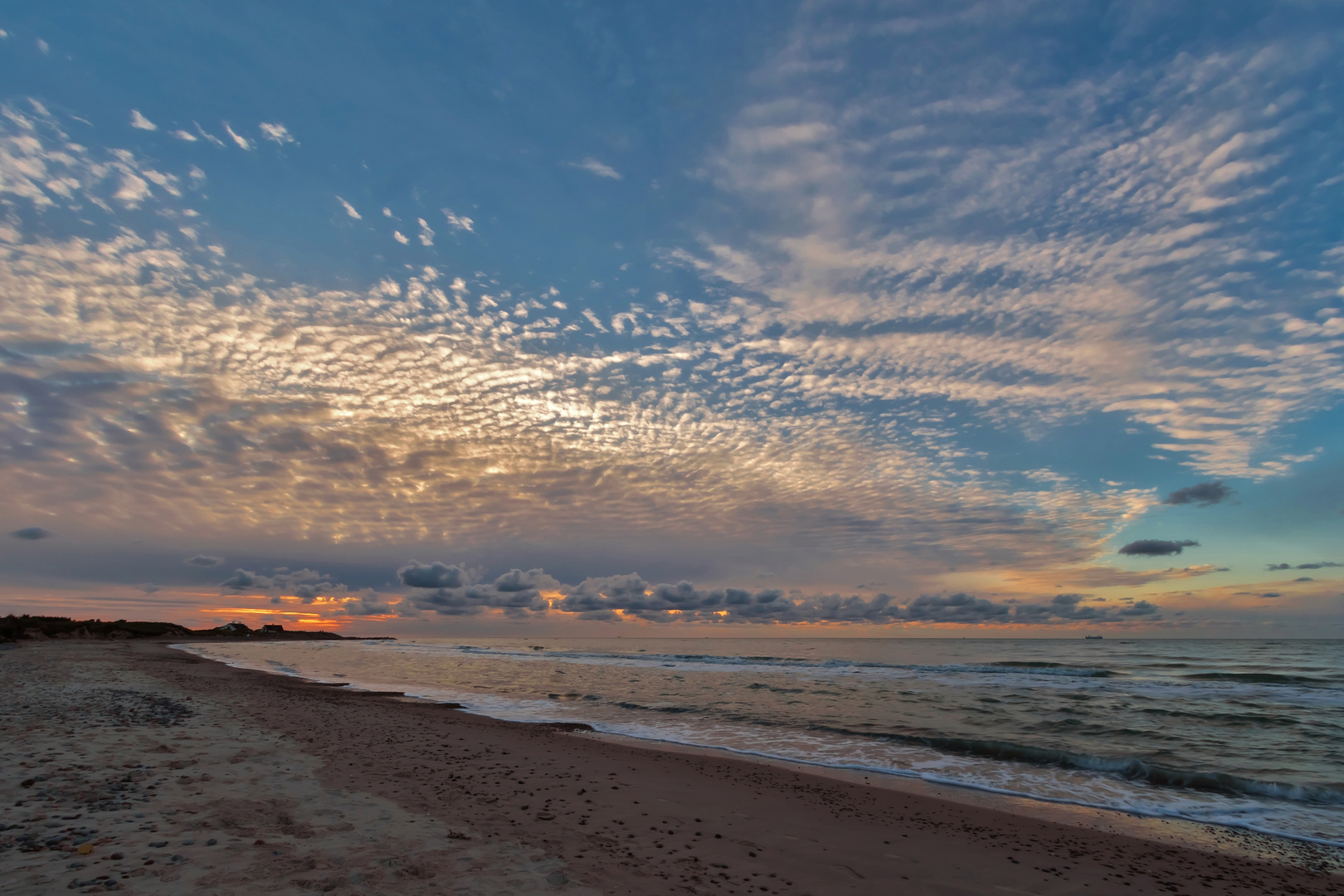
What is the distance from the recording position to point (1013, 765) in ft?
55.6

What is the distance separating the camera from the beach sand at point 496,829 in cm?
706

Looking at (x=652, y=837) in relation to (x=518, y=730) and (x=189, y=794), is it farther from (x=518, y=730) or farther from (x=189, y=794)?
(x=518, y=730)

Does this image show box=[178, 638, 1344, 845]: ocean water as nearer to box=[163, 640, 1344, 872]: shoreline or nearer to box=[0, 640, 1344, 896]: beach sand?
box=[163, 640, 1344, 872]: shoreline

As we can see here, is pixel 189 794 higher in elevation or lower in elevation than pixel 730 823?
higher

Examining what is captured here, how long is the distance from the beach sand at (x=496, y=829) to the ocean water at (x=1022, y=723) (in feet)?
9.90

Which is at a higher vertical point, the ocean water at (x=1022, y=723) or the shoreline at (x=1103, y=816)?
the shoreline at (x=1103, y=816)

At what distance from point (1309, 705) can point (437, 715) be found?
41.6 m

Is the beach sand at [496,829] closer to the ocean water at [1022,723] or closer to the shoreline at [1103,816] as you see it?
the shoreline at [1103,816]

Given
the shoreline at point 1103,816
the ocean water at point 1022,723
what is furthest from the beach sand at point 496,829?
the ocean water at point 1022,723

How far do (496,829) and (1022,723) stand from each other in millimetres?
22187

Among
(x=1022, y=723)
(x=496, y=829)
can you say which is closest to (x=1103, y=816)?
(x=1022, y=723)

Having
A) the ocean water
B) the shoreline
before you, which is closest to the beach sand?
the shoreline

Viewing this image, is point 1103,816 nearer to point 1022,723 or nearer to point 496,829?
point 1022,723

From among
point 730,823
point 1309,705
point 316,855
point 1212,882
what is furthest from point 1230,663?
point 316,855
